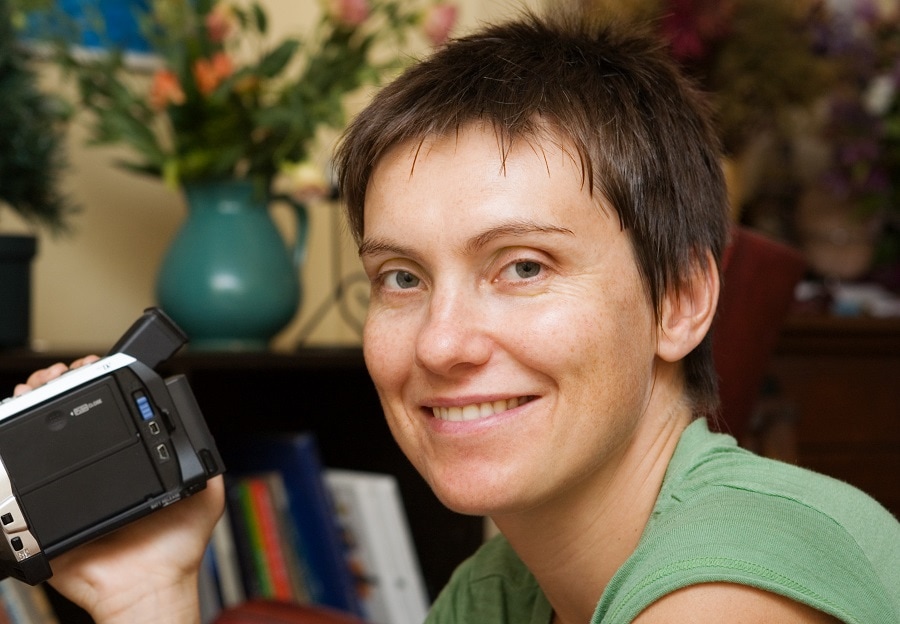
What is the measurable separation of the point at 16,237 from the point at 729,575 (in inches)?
42.4

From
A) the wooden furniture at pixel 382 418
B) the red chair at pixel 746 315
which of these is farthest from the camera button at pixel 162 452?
the red chair at pixel 746 315

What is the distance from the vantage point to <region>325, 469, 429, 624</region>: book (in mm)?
1614

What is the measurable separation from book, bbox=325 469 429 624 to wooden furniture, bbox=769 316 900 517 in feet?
2.61

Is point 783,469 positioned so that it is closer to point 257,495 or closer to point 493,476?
point 493,476

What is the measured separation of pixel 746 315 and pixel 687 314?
361mm

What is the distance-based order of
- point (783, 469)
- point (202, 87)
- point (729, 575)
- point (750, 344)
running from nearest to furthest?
point (729, 575)
point (783, 469)
point (750, 344)
point (202, 87)

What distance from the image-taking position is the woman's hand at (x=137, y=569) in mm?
925

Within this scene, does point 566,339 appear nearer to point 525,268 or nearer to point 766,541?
point 525,268

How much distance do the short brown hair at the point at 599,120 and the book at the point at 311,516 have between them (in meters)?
0.68

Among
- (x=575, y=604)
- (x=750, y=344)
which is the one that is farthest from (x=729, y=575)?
(x=750, y=344)

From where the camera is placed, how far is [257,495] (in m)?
1.58

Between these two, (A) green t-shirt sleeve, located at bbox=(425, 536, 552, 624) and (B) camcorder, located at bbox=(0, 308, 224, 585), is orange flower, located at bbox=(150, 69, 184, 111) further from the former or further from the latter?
(A) green t-shirt sleeve, located at bbox=(425, 536, 552, 624)

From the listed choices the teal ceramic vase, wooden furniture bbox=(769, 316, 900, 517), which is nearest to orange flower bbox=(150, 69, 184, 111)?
the teal ceramic vase

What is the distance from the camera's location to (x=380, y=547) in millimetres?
1626
